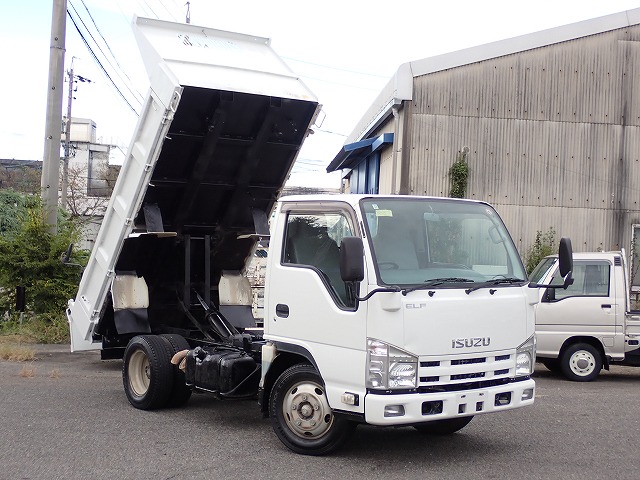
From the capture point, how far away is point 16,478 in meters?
6.25

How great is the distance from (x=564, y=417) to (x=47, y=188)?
11.3m

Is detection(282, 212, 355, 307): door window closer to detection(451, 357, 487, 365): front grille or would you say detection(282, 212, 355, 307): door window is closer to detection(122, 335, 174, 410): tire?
detection(451, 357, 487, 365): front grille

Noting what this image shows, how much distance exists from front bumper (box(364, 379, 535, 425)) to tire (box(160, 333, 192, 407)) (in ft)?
10.5

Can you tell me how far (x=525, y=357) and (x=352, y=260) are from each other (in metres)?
2.01

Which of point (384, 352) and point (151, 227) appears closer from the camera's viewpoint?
point (384, 352)

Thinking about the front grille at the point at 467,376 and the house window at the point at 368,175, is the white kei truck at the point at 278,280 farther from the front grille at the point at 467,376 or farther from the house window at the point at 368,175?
the house window at the point at 368,175

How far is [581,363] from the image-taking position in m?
12.1

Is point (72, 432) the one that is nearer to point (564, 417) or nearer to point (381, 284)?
point (381, 284)

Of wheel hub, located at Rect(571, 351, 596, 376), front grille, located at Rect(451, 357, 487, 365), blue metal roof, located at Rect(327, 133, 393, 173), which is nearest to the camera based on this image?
front grille, located at Rect(451, 357, 487, 365)

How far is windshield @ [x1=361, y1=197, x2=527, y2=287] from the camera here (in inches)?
263

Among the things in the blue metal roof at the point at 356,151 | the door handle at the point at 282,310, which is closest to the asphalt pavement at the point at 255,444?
the door handle at the point at 282,310

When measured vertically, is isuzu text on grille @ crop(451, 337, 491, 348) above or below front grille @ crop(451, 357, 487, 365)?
above

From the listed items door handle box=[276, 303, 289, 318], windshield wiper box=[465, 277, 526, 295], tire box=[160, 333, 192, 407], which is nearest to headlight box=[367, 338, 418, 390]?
windshield wiper box=[465, 277, 526, 295]

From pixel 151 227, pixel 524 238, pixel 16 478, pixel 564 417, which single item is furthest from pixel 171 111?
pixel 524 238
